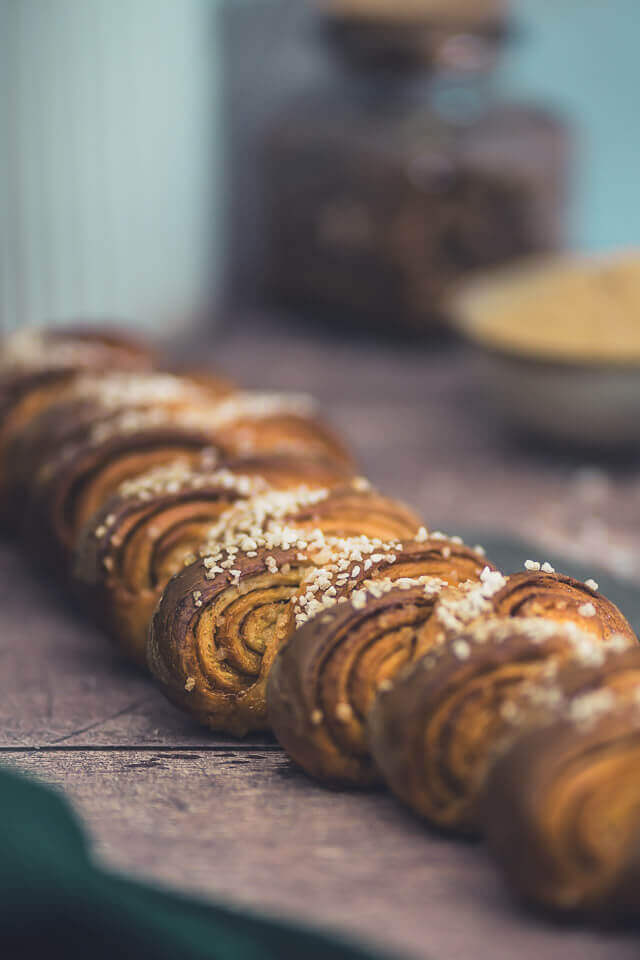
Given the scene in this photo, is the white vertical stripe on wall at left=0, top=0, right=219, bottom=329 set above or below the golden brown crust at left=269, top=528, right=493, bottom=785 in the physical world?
above

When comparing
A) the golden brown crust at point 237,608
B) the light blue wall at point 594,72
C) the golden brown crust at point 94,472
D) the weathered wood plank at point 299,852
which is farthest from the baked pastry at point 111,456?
the light blue wall at point 594,72

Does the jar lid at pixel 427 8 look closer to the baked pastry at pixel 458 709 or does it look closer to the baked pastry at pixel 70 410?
the baked pastry at pixel 70 410

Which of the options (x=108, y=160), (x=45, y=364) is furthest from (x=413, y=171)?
(x=45, y=364)

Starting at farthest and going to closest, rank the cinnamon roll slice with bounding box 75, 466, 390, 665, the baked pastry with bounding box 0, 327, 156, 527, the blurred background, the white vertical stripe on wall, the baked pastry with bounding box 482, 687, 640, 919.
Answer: the white vertical stripe on wall, the blurred background, the baked pastry with bounding box 0, 327, 156, 527, the cinnamon roll slice with bounding box 75, 466, 390, 665, the baked pastry with bounding box 482, 687, 640, 919

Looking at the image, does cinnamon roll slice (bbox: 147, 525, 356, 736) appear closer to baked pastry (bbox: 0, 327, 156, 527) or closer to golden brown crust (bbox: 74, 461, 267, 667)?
golden brown crust (bbox: 74, 461, 267, 667)

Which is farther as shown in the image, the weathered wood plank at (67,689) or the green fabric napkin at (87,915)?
the weathered wood plank at (67,689)

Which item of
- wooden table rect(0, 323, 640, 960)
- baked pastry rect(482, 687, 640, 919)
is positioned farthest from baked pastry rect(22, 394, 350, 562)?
baked pastry rect(482, 687, 640, 919)
